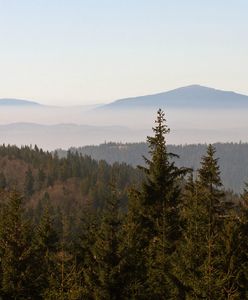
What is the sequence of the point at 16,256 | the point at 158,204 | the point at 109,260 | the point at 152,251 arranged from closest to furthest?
the point at 109,260 < the point at 16,256 < the point at 152,251 < the point at 158,204

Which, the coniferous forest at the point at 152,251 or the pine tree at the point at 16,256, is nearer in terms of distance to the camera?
the coniferous forest at the point at 152,251

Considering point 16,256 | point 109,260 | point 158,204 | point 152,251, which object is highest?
point 158,204

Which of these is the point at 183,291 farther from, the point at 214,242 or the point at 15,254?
the point at 15,254

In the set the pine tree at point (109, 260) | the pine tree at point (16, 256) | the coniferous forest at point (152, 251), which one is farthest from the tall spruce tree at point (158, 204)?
the pine tree at point (16, 256)

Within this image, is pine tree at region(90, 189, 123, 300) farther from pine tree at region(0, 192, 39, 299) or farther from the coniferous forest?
pine tree at region(0, 192, 39, 299)

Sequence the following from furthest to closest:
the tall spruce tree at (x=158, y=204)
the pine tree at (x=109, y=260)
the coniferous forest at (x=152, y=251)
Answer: the tall spruce tree at (x=158, y=204)
the pine tree at (x=109, y=260)
the coniferous forest at (x=152, y=251)

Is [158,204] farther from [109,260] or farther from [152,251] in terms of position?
[109,260]

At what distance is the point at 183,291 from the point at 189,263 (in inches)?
96.8

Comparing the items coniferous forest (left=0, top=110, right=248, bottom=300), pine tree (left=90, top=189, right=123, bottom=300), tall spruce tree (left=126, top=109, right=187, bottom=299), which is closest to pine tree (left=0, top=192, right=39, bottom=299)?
coniferous forest (left=0, top=110, right=248, bottom=300)

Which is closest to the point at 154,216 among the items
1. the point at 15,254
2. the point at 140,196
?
the point at 140,196

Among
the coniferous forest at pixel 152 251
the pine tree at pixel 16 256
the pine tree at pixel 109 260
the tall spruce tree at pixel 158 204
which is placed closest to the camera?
the coniferous forest at pixel 152 251

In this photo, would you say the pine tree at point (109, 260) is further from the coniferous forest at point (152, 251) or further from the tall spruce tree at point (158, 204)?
the tall spruce tree at point (158, 204)

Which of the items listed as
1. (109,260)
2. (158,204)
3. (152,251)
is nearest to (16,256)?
(109,260)

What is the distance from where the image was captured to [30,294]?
2989cm
